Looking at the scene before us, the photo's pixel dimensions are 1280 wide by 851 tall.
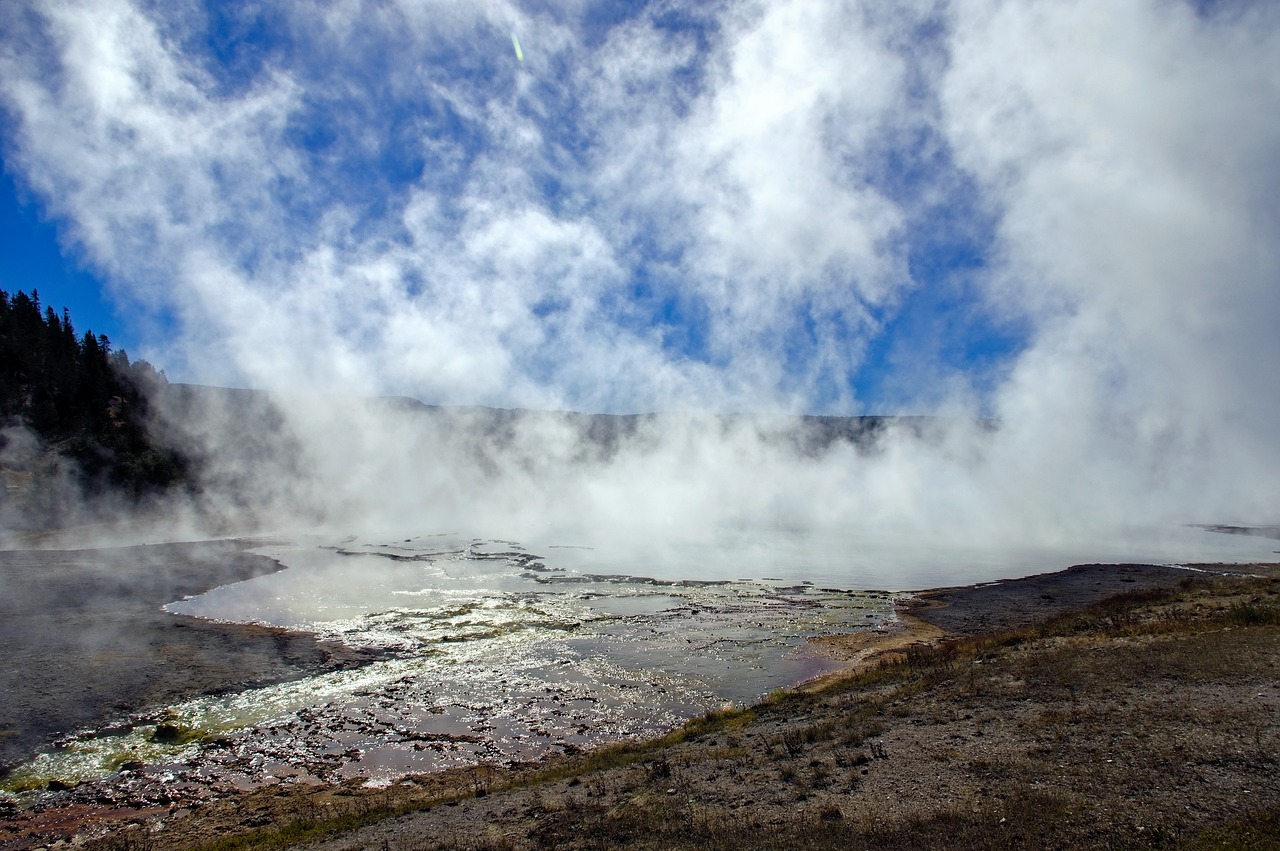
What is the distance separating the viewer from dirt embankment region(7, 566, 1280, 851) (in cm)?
731

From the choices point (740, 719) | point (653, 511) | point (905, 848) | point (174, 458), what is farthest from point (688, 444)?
point (905, 848)

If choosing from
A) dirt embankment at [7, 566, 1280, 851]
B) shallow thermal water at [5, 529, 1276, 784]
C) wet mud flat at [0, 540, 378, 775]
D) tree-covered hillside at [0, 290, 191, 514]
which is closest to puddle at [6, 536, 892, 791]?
shallow thermal water at [5, 529, 1276, 784]

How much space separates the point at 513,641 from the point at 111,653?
11.9 meters

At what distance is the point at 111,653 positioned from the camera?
19.1m

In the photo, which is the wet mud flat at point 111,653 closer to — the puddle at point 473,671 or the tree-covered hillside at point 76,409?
the puddle at point 473,671

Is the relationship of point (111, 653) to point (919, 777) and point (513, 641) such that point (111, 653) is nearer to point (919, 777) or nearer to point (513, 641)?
point (513, 641)

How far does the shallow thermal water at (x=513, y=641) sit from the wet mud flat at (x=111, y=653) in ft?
3.30

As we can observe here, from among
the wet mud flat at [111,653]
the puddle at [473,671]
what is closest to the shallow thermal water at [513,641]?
the puddle at [473,671]

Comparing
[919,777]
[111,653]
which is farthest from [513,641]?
[919,777]

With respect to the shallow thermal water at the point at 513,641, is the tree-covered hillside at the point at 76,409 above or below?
above

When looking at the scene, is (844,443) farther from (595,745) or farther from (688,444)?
(595,745)

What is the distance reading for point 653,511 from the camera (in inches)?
2680

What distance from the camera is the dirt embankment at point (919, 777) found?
731 cm

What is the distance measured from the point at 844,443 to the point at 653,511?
1662 inches
